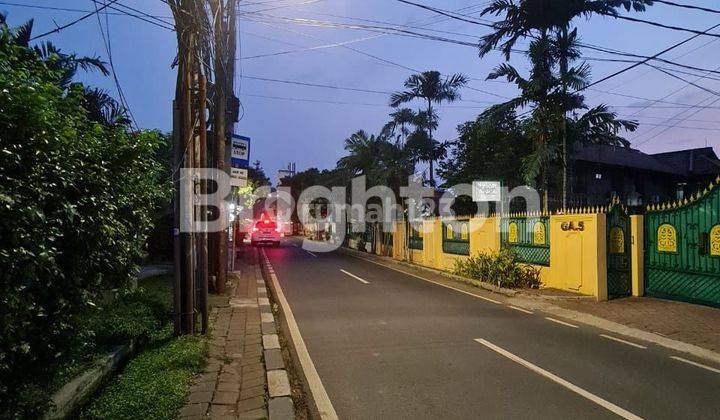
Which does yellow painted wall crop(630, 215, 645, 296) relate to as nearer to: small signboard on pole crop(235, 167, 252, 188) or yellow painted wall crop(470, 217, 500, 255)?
yellow painted wall crop(470, 217, 500, 255)

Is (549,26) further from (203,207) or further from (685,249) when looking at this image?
(203,207)

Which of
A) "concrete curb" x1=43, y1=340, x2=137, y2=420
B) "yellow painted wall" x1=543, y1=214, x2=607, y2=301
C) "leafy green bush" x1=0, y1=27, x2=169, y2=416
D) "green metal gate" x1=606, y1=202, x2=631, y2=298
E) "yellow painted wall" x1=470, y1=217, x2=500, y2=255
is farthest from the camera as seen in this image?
"yellow painted wall" x1=470, y1=217, x2=500, y2=255

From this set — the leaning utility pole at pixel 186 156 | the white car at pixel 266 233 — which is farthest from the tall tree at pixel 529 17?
the white car at pixel 266 233

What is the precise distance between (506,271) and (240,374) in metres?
9.45

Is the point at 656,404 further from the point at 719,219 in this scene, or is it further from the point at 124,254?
the point at 719,219

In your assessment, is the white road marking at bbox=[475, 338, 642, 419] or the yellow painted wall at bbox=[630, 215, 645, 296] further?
the yellow painted wall at bbox=[630, 215, 645, 296]

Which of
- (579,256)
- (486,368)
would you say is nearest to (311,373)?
(486,368)

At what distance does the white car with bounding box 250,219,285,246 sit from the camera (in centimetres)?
3282

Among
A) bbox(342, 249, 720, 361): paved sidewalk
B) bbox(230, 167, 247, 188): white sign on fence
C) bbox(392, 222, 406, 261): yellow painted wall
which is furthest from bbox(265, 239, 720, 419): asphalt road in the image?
bbox(392, 222, 406, 261): yellow painted wall

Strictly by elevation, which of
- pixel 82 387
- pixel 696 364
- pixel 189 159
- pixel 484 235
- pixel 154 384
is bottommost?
pixel 696 364

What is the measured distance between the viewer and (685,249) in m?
10.4

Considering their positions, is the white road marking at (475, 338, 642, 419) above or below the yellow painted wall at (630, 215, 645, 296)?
below

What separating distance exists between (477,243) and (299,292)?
22.1ft

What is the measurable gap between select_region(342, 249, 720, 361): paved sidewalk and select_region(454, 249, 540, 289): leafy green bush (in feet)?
2.68
